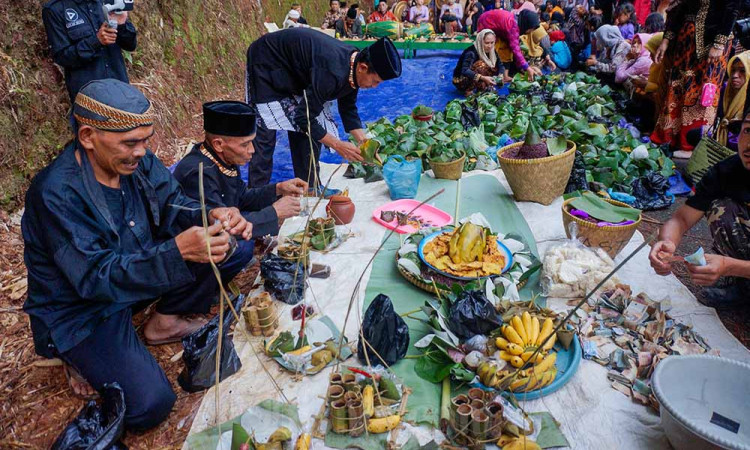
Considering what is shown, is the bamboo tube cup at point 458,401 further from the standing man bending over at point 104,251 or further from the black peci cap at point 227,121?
the black peci cap at point 227,121

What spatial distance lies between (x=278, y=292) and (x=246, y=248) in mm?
467

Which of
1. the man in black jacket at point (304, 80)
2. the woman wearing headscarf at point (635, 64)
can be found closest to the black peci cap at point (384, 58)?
the man in black jacket at point (304, 80)

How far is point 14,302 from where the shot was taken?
304 cm

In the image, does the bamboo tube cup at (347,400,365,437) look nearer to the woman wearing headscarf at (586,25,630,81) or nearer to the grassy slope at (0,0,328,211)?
the grassy slope at (0,0,328,211)

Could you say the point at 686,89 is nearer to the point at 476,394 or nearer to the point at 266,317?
the point at 476,394

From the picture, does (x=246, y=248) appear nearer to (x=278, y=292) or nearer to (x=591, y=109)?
(x=278, y=292)

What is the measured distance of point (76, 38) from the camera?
3770 mm

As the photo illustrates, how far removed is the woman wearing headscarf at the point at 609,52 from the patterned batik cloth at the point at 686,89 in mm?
2619

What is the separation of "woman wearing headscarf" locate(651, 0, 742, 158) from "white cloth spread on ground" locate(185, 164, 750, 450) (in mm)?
2391

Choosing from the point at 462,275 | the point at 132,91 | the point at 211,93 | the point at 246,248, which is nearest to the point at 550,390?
the point at 462,275

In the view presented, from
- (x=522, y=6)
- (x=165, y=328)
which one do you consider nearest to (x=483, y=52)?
(x=522, y=6)

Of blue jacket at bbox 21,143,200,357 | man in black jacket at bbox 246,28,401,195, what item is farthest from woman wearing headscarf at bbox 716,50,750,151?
blue jacket at bbox 21,143,200,357

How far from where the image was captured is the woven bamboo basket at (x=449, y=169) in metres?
3.84

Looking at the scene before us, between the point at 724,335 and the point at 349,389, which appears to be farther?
the point at 724,335
